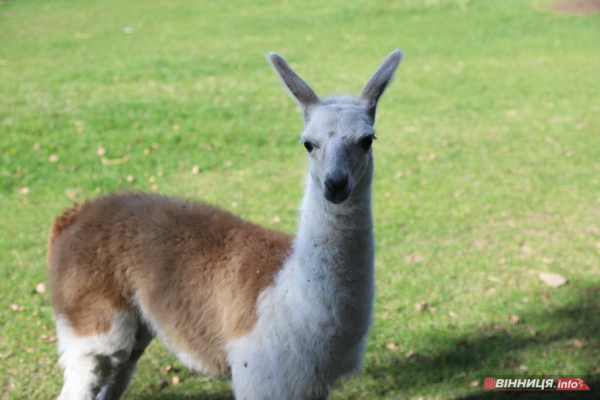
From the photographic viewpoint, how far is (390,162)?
24.2 feet

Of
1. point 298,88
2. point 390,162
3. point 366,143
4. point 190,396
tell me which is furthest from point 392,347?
point 390,162

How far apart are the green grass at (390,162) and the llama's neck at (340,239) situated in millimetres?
938

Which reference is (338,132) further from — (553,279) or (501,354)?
(553,279)

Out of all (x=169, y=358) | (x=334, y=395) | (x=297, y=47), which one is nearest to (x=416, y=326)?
(x=334, y=395)

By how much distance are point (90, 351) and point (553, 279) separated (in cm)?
376

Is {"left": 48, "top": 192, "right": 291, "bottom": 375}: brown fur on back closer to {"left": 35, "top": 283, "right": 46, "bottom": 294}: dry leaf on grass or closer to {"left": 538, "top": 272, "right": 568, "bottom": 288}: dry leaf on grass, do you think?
{"left": 35, "top": 283, "right": 46, "bottom": 294}: dry leaf on grass

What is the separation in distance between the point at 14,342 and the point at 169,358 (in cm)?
115

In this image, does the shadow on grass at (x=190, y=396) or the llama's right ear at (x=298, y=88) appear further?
the shadow on grass at (x=190, y=396)

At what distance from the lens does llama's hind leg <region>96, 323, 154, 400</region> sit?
3333 mm

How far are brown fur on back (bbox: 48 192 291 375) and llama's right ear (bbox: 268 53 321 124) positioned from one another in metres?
0.79

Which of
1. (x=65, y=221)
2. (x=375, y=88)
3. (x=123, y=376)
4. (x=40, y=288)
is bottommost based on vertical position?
(x=40, y=288)

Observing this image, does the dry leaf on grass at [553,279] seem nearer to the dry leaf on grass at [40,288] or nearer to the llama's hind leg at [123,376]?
the llama's hind leg at [123,376]

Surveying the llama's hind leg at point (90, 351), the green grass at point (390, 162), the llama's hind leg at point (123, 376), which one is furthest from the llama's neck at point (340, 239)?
the llama's hind leg at point (123, 376)

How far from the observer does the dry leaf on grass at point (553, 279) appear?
15.9ft
